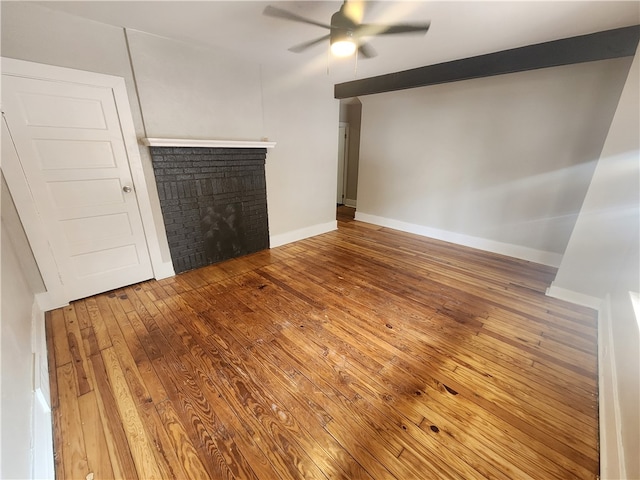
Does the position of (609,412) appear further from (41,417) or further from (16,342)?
(16,342)

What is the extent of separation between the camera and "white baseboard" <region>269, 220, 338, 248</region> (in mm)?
3877

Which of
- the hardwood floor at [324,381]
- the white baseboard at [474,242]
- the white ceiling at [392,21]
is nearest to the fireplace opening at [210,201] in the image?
the hardwood floor at [324,381]

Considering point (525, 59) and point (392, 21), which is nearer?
point (392, 21)

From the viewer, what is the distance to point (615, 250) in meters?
2.27

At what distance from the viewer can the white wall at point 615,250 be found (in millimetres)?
1417

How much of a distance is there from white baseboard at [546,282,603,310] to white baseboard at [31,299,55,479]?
377 cm

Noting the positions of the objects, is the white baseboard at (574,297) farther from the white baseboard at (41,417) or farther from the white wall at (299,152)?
the white baseboard at (41,417)

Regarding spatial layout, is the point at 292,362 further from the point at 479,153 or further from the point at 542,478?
the point at 479,153

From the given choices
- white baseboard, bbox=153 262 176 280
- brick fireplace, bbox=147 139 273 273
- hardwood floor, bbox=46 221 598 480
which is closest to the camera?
hardwood floor, bbox=46 221 598 480

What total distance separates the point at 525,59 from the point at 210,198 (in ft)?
11.6

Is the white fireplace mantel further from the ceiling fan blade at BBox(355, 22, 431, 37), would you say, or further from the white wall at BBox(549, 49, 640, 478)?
the white wall at BBox(549, 49, 640, 478)

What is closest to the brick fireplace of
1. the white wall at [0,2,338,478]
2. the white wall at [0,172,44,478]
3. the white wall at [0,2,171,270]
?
the white wall at [0,2,338,478]

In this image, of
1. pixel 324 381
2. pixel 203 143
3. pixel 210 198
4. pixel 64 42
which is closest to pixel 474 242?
pixel 324 381

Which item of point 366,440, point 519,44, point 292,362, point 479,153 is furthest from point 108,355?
point 479,153
